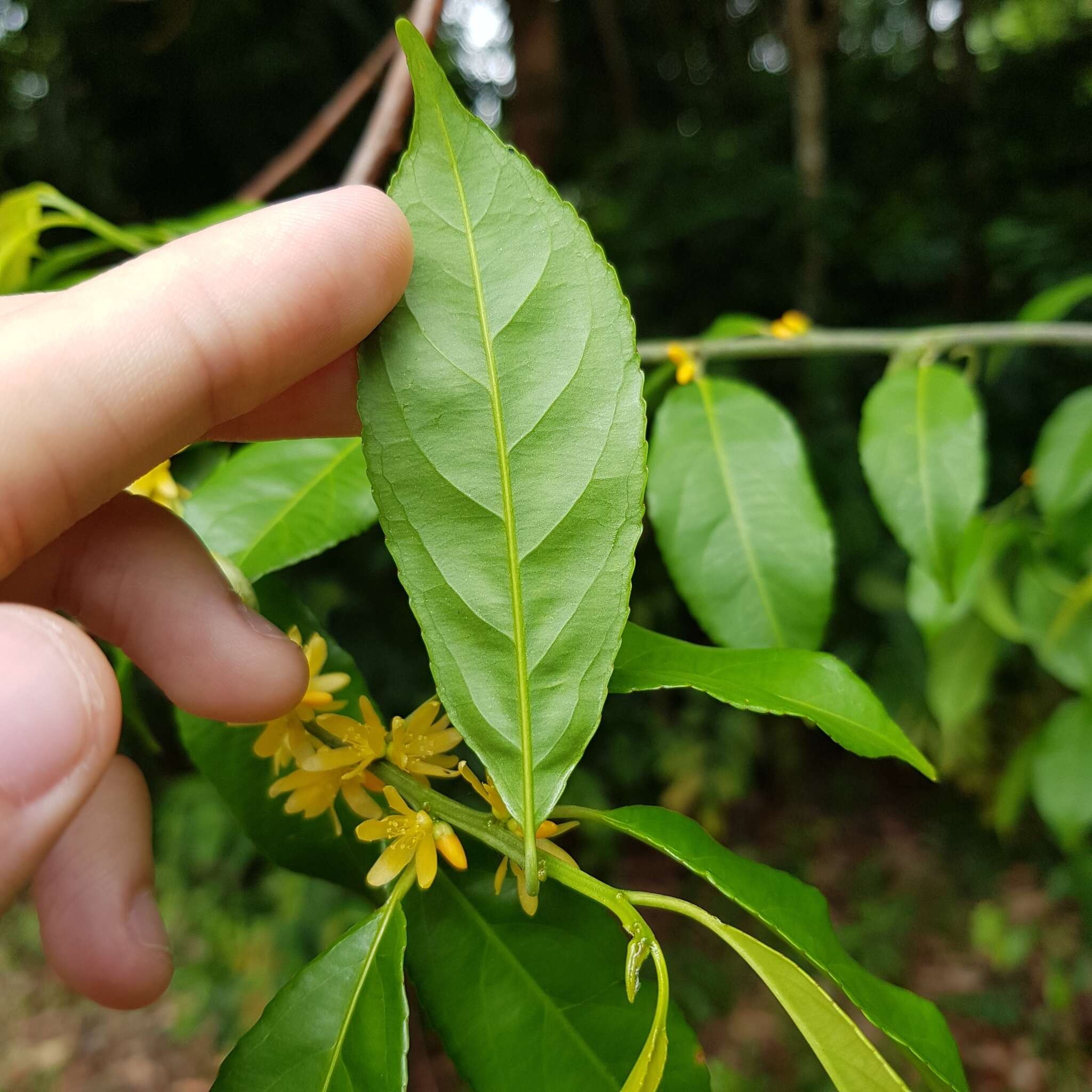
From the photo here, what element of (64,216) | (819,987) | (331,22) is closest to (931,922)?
(819,987)

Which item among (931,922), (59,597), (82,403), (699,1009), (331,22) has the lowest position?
(931,922)

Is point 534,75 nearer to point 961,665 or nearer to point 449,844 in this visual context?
point 961,665

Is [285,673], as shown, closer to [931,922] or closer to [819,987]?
[819,987]

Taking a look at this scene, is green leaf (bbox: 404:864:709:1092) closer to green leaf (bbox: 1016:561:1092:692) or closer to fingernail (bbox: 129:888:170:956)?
fingernail (bbox: 129:888:170:956)

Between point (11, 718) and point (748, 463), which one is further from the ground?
point (11, 718)

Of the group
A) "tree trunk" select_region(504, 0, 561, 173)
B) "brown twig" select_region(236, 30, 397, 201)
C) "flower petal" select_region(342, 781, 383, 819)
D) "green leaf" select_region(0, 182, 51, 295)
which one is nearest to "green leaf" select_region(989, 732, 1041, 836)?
"flower petal" select_region(342, 781, 383, 819)

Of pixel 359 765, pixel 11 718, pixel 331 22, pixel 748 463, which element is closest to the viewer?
pixel 11 718
